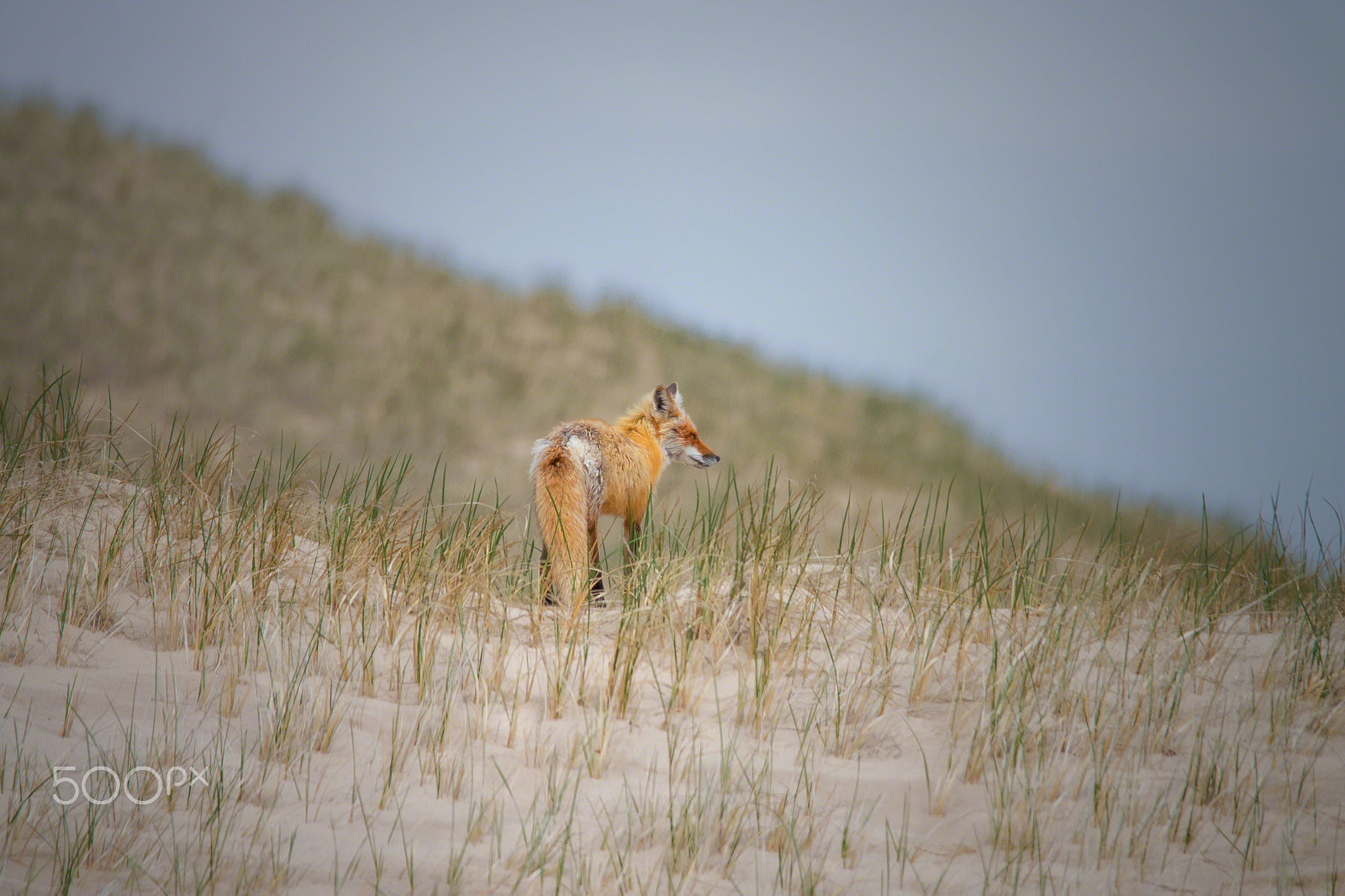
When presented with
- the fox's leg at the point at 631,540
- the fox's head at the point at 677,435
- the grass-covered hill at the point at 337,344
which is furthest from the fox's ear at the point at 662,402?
the grass-covered hill at the point at 337,344

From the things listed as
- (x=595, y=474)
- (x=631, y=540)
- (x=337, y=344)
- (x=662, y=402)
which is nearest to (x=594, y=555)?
(x=631, y=540)

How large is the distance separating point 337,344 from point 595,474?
10.6 metres

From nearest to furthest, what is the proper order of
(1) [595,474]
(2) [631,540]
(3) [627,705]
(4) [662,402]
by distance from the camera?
(3) [627,705]
(1) [595,474]
(2) [631,540]
(4) [662,402]

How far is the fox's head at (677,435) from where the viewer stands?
20.2ft

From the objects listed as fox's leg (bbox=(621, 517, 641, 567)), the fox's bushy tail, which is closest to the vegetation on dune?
fox's leg (bbox=(621, 517, 641, 567))

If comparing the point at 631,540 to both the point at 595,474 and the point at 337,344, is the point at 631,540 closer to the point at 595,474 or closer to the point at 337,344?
the point at 595,474

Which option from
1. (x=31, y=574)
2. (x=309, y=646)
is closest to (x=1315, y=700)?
(x=309, y=646)

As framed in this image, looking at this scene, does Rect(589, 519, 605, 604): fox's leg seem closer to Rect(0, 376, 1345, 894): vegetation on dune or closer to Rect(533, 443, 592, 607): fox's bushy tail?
Rect(533, 443, 592, 607): fox's bushy tail

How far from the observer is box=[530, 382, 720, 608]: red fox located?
4.83 meters

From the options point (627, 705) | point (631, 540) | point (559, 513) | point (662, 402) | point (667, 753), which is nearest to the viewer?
point (667, 753)

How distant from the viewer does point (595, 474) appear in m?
5.26

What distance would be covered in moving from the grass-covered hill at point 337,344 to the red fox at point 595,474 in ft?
15.2

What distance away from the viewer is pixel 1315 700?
3.46 meters

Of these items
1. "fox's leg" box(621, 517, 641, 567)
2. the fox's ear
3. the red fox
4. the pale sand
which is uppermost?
the fox's ear
